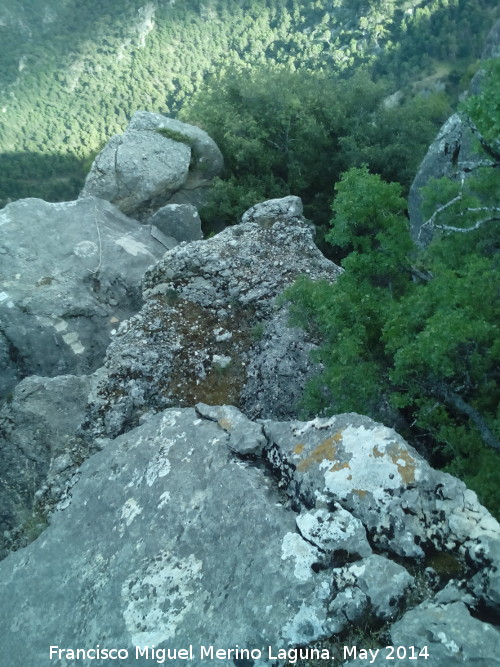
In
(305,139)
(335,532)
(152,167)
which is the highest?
(335,532)

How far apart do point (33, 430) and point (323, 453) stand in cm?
625

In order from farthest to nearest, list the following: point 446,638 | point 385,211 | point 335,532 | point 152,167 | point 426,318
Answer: point 152,167 → point 385,211 → point 426,318 → point 335,532 → point 446,638

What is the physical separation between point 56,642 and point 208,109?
65.3 feet

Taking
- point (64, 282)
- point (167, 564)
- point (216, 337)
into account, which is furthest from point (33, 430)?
point (167, 564)

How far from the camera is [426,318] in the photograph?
664 cm

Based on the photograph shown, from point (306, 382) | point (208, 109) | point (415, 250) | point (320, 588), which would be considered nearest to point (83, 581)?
point (320, 588)

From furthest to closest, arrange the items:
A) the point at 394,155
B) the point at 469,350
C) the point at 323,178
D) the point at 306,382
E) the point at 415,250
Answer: the point at 323,178
the point at 394,155
the point at 306,382
the point at 415,250
the point at 469,350

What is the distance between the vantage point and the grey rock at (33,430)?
27.9 feet

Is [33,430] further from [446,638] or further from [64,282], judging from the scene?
[446,638]

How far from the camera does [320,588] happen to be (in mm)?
4383

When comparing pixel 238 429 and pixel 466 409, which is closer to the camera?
pixel 238 429

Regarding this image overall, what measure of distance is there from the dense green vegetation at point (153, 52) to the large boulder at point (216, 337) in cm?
3692

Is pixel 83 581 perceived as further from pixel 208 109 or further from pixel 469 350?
pixel 208 109

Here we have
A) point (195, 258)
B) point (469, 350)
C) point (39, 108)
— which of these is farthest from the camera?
point (39, 108)
